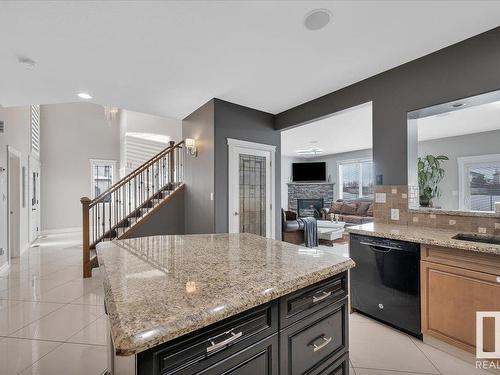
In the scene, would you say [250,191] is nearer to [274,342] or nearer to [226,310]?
[274,342]

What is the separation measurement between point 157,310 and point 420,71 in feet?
10.5

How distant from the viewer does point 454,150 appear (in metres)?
6.71

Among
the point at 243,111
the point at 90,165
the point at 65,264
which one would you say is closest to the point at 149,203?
the point at 65,264

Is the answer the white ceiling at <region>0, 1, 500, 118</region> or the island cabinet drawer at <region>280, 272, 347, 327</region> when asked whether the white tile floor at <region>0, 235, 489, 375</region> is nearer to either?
the island cabinet drawer at <region>280, 272, 347, 327</region>

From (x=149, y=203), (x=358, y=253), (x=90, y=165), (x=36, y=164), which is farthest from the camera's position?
(x=90, y=165)

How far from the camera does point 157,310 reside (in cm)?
80

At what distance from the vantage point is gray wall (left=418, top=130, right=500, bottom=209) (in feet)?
20.1

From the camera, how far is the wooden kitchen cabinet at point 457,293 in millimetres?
1761

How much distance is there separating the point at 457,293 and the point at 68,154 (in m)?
9.76

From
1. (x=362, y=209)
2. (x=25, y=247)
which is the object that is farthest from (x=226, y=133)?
(x=362, y=209)

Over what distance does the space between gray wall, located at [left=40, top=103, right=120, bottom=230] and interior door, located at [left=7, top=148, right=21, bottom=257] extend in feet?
9.34

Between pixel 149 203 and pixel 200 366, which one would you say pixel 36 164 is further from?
pixel 200 366

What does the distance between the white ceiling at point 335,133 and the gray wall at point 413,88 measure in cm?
123

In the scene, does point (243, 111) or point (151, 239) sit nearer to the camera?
point (151, 239)
